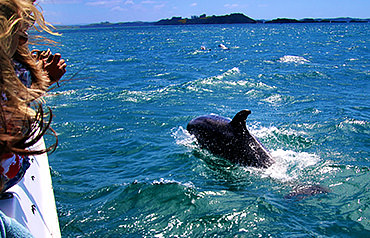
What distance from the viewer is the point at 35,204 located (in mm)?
3807

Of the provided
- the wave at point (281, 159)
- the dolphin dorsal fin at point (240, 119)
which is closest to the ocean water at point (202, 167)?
the wave at point (281, 159)

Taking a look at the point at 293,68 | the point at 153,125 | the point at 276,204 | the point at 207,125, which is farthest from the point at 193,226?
the point at 293,68

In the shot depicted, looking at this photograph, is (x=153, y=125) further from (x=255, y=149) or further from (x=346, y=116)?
(x=346, y=116)

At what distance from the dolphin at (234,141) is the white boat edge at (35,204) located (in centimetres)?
434

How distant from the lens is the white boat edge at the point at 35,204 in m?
3.22

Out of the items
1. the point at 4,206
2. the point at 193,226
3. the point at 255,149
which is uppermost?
the point at 4,206

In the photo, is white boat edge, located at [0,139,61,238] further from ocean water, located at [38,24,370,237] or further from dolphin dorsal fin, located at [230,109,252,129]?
dolphin dorsal fin, located at [230,109,252,129]

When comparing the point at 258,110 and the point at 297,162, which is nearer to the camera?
the point at 297,162

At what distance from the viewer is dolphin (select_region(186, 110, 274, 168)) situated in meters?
7.53

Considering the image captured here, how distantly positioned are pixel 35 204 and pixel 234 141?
4979 mm

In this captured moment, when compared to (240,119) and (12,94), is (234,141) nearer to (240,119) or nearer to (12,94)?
(240,119)

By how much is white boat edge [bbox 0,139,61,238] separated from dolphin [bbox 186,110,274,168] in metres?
4.34

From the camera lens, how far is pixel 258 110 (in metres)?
13.0

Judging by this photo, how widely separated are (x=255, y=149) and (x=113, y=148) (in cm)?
391
